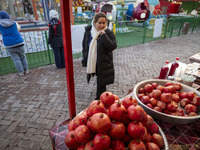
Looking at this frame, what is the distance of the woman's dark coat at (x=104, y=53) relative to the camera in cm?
293

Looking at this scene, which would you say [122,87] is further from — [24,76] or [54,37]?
[24,76]

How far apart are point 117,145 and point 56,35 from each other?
5142 millimetres

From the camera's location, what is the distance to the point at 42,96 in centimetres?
415

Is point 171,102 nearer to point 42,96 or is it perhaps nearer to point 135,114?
point 135,114

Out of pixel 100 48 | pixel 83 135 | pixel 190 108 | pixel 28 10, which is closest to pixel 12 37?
pixel 100 48

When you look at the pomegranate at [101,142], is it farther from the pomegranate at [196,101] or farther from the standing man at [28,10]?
the standing man at [28,10]

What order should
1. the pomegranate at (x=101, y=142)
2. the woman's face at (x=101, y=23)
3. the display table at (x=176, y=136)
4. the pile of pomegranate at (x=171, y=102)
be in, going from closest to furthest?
the pomegranate at (x=101, y=142) → the display table at (x=176, y=136) → the pile of pomegranate at (x=171, y=102) → the woman's face at (x=101, y=23)

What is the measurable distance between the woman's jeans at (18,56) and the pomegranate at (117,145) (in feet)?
16.9

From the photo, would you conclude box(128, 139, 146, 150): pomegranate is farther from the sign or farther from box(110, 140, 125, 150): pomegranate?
the sign

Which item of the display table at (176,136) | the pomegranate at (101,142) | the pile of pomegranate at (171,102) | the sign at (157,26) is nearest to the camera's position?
the pomegranate at (101,142)

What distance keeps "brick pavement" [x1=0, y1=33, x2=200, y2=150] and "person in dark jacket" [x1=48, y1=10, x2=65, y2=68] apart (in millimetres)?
658

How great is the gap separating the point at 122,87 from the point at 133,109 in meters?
3.50

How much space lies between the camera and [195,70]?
2.89 meters

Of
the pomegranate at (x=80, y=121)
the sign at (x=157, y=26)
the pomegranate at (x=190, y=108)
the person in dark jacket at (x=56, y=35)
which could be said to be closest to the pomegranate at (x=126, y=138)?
the pomegranate at (x=80, y=121)
